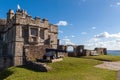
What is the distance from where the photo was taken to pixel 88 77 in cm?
2059

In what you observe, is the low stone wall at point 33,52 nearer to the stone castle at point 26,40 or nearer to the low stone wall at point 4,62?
the stone castle at point 26,40

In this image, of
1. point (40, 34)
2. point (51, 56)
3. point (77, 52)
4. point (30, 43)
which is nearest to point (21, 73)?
point (51, 56)

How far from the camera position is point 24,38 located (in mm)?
36219

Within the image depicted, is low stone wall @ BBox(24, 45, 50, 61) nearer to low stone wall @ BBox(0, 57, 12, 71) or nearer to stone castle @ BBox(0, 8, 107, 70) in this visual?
stone castle @ BBox(0, 8, 107, 70)

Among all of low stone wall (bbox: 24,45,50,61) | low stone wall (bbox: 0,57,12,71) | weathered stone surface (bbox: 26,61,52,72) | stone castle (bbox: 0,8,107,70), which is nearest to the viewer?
weathered stone surface (bbox: 26,61,52,72)

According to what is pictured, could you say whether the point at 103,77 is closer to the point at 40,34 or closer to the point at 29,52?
the point at 29,52

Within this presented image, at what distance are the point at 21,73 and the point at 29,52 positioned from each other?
30.4 feet

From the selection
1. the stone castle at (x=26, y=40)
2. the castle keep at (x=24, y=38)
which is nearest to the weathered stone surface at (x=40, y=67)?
the stone castle at (x=26, y=40)

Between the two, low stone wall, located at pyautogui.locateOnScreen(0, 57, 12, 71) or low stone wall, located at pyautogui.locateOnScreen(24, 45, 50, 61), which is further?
low stone wall, located at pyautogui.locateOnScreen(0, 57, 12, 71)

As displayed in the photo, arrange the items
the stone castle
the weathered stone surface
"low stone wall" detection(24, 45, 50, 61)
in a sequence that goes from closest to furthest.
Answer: the weathered stone surface
"low stone wall" detection(24, 45, 50, 61)
the stone castle

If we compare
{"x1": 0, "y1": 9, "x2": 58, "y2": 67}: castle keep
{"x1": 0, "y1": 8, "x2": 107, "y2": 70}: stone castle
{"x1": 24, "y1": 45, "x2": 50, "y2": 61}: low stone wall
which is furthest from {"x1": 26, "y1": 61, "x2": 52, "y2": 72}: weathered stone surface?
{"x1": 0, "y1": 9, "x2": 58, "y2": 67}: castle keep

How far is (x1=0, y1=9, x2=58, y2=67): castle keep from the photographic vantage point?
108ft

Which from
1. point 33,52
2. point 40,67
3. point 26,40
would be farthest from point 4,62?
point 40,67

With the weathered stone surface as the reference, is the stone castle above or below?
above
